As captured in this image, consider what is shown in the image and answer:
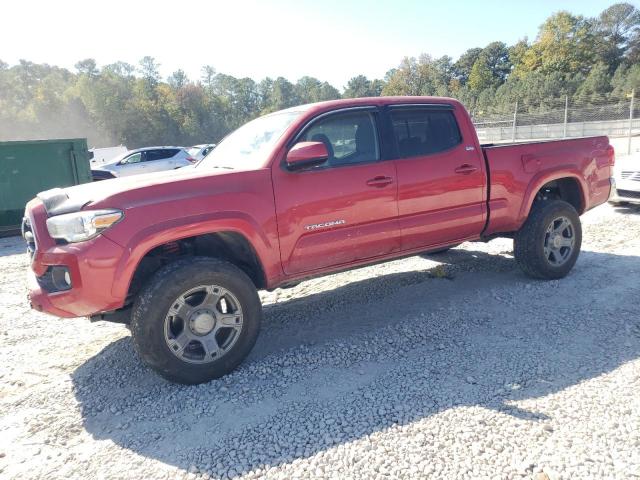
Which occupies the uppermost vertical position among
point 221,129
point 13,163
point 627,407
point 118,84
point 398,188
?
point 118,84

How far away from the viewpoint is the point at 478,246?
6672mm

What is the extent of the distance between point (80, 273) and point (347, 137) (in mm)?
2285

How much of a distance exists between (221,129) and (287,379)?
83.3m

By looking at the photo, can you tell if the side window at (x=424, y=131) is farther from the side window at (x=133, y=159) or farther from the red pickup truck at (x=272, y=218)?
the side window at (x=133, y=159)

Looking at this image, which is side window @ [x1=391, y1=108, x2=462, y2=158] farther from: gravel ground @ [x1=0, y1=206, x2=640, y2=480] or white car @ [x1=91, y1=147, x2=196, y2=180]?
white car @ [x1=91, y1=147, x2=196, y2=180]

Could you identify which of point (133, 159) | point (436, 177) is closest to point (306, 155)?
point (436, 177)

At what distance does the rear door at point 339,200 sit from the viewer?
3.57 meters

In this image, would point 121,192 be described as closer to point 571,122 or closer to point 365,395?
point 365,395

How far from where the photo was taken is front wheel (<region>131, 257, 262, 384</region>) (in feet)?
10.2

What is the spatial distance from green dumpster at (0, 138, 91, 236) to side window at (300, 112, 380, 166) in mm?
8638

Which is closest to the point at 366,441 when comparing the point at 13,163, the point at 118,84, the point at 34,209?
the point at 34,209

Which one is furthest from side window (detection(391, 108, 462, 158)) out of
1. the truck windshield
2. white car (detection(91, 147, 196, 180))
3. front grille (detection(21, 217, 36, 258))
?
white car (detection(91, 147, 196, 180))

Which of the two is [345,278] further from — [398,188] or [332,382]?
[332,382]

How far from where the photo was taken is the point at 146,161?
16.4 metres
